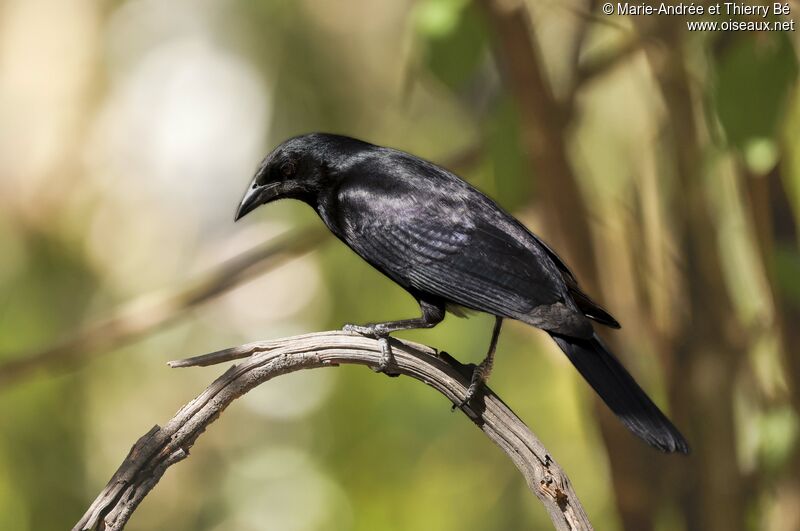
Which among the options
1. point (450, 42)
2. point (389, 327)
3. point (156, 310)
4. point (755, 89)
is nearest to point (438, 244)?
point (389, 327)

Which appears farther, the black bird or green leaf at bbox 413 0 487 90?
green leaf at bbox 413 0 487 90

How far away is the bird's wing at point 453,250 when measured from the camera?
2.21m

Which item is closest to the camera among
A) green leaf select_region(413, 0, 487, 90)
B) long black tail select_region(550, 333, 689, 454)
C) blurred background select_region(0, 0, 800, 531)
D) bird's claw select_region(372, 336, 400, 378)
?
long black tail select_region(550, 333, 689, 454)

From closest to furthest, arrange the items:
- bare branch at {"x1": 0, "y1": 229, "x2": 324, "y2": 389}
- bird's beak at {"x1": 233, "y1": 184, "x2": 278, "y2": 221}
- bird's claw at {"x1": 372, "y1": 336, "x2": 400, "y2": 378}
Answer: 1. bird's claw at {"x1": 372, "y1": 336, "x2": 400, "y2": 378}
2. bird's beak at {"x1": 233, "y1": 184, "x2": 278, "y2": 221}
3. bare branch at {"x1": 0, "y1": 229, "x2": 324, "y2": 389}

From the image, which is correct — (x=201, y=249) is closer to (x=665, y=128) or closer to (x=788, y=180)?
(x=665, y=128)

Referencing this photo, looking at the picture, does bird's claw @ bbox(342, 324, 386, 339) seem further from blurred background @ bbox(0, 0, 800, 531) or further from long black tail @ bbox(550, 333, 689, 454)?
blurred background @ bbox(0, 0, 800, 531)

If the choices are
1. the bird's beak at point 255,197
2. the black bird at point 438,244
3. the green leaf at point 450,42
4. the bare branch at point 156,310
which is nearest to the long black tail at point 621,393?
the black bird at point 438,244

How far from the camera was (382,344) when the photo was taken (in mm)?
2035

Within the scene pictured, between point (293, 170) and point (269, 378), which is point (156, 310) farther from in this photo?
point (269, 378)

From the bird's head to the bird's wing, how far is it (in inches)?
5.3

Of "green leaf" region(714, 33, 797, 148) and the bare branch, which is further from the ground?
"green leaf" region(714, 33, 797, 148)

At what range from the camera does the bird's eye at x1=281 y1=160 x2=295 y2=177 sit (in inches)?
101

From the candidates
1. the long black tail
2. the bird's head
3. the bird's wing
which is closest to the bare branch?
the bird's head

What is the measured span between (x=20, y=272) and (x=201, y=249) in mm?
1105
